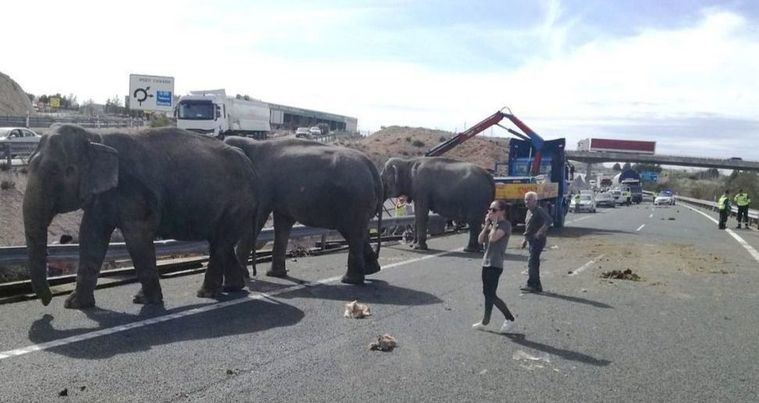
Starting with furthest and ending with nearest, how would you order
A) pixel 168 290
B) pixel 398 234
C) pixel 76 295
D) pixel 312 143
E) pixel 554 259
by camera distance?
pixel 398 234 < pixel 554 259 < pixel 312 143 < pixel 168 290 < pixel 76 295

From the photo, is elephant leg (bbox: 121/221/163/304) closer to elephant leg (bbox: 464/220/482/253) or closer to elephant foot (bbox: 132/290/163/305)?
elephant foot (bbox: 132/290/163/305)

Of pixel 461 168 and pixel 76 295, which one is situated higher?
pixel 461 168

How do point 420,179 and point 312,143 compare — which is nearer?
point 312,143

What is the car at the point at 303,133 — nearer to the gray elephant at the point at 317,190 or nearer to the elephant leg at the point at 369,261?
the elephant leg at the point at 369,261

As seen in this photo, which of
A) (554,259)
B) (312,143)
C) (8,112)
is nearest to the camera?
(312,143)

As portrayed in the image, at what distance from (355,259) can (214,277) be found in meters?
2.43

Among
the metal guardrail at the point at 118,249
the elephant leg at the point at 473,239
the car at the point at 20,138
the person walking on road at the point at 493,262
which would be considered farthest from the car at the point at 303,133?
the person walking on road at the point at 493,262

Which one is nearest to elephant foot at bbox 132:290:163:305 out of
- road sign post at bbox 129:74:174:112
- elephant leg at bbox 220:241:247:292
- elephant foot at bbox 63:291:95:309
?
elephant foot at bbox 63:291:95:309

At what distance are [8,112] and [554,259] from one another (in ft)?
200

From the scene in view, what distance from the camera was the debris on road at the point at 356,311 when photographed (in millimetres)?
8500

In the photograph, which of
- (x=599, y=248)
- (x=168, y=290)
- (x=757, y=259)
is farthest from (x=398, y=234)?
(x=168, y=290)

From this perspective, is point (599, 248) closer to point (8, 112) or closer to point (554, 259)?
point (554, 259)

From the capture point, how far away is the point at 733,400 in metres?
5.95

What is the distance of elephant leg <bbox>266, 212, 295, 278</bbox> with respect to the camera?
11.5m
